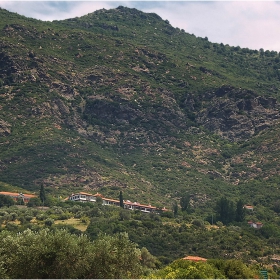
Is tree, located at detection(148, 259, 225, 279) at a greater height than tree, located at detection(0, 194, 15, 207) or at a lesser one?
lesser

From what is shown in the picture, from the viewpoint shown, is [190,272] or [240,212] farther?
[240,212]

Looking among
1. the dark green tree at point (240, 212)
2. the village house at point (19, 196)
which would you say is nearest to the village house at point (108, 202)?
the village house at point (19, 196)

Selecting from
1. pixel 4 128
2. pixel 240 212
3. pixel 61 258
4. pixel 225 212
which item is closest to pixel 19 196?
pixel 4 128

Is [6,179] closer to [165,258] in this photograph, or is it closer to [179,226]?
Answer: [179,226]

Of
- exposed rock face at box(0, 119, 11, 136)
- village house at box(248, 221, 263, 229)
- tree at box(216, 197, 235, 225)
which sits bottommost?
village house at box(248, 221, 263, 229)

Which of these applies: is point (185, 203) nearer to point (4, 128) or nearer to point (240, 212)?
point (240, 212)

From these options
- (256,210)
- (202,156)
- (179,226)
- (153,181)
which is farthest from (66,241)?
(202,156)

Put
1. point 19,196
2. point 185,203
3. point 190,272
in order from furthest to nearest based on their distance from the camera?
point 185,203 < point 19,196 < point 190,272

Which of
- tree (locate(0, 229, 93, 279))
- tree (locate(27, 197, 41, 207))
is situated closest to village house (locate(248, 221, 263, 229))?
tree (locate(27, 197, 41, 207))

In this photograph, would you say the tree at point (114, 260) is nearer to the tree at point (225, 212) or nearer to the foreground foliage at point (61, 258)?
the foreground foliage at point (61, 258)

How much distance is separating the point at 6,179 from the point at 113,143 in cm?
3921

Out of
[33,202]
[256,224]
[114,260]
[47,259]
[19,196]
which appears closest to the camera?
[47,259]

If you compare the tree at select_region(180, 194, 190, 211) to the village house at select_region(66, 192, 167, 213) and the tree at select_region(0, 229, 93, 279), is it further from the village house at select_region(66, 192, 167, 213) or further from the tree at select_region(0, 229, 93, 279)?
the tree at select_region(0, 229, 93, 279)

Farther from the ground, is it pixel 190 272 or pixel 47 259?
pixel 47 259
